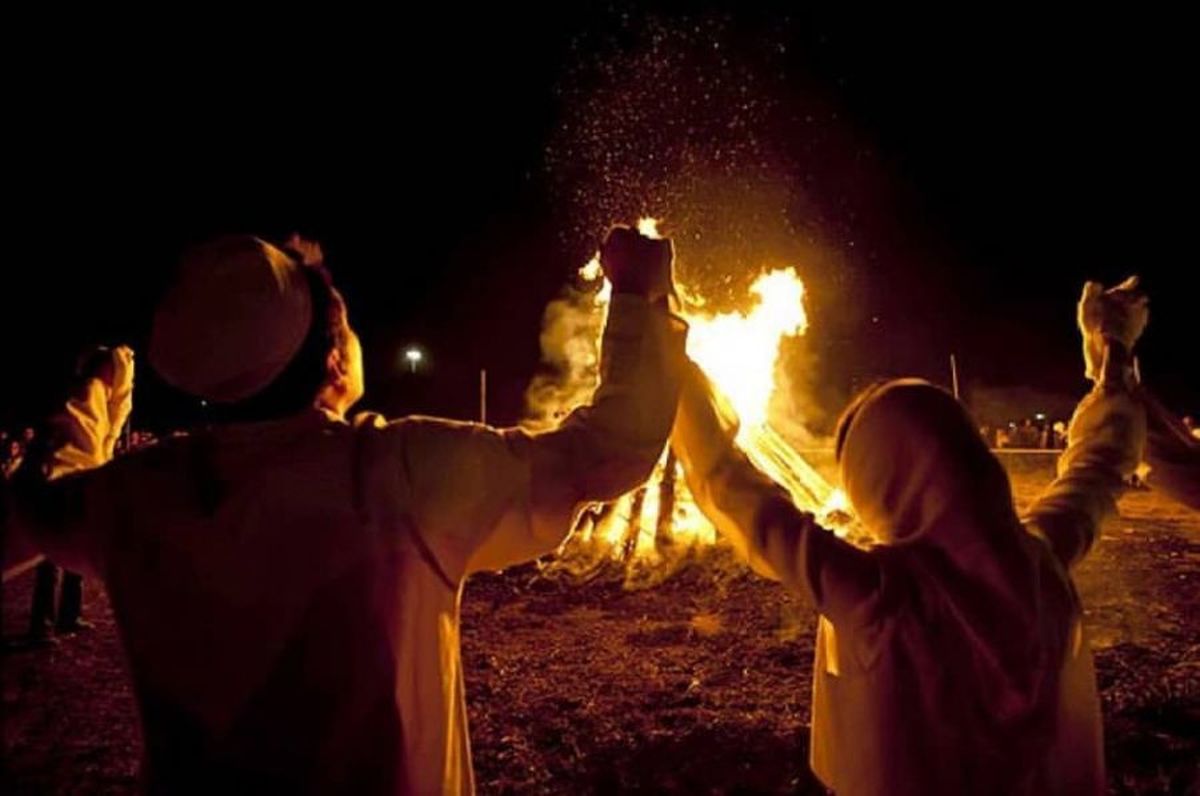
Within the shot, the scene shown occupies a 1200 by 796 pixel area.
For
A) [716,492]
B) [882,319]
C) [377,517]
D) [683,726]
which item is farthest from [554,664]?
[882,319]

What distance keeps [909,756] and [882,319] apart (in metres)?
43.7

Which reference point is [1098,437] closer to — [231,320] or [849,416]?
[849,416]

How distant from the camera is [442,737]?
5.10 ft

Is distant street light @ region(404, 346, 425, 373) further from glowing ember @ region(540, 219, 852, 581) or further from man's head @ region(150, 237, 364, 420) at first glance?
man's head @ region(150, 237, 364, 420)

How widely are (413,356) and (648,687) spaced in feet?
124

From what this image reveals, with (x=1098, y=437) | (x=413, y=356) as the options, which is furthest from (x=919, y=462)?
(x=413, y=356)

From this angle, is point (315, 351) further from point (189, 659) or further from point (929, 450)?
point (929, 450)

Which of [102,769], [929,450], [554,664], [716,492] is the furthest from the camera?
[554,664]

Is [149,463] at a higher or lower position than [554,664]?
higher

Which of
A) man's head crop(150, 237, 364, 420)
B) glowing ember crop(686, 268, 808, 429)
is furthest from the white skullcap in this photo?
glowing ember crop(686, 268, 808, 429)

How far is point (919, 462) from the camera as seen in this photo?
5.89 ft

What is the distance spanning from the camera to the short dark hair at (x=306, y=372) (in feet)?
5.12

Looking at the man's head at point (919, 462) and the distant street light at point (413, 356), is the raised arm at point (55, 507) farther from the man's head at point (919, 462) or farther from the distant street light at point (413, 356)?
the distant street light at point (413, 356)

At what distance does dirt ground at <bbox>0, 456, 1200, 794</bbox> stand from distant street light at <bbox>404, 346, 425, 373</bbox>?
107ft
